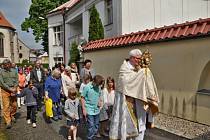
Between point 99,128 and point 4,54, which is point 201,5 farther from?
point 4,54

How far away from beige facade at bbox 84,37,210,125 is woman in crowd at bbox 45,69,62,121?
9.90ft

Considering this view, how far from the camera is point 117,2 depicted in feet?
59.8

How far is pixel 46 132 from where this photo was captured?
28.8 feet

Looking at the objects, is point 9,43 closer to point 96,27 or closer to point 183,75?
point 96,27

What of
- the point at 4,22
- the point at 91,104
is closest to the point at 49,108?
the point at 91,104

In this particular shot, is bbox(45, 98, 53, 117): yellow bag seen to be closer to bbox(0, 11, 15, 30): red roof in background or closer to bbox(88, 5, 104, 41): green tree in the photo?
bbox(88, 5, 104, 41): green tree

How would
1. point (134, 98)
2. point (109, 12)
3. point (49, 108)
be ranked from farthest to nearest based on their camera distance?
1. point (109, 12)
2. point (49, 108)
3. point (134, 98)

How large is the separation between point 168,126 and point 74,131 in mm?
2619

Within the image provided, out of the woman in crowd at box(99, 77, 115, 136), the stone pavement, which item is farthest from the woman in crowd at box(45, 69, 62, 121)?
the woman in crowd at box(99, 77, 115, 136)

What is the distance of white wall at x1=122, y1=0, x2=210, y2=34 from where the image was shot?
58.4 feet

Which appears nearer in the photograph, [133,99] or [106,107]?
[133,99]

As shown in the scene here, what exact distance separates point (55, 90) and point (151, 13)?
917 cm

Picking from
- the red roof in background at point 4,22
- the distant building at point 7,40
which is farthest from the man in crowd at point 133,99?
the red roof in background at point 4,22

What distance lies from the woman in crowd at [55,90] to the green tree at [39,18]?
123ft
